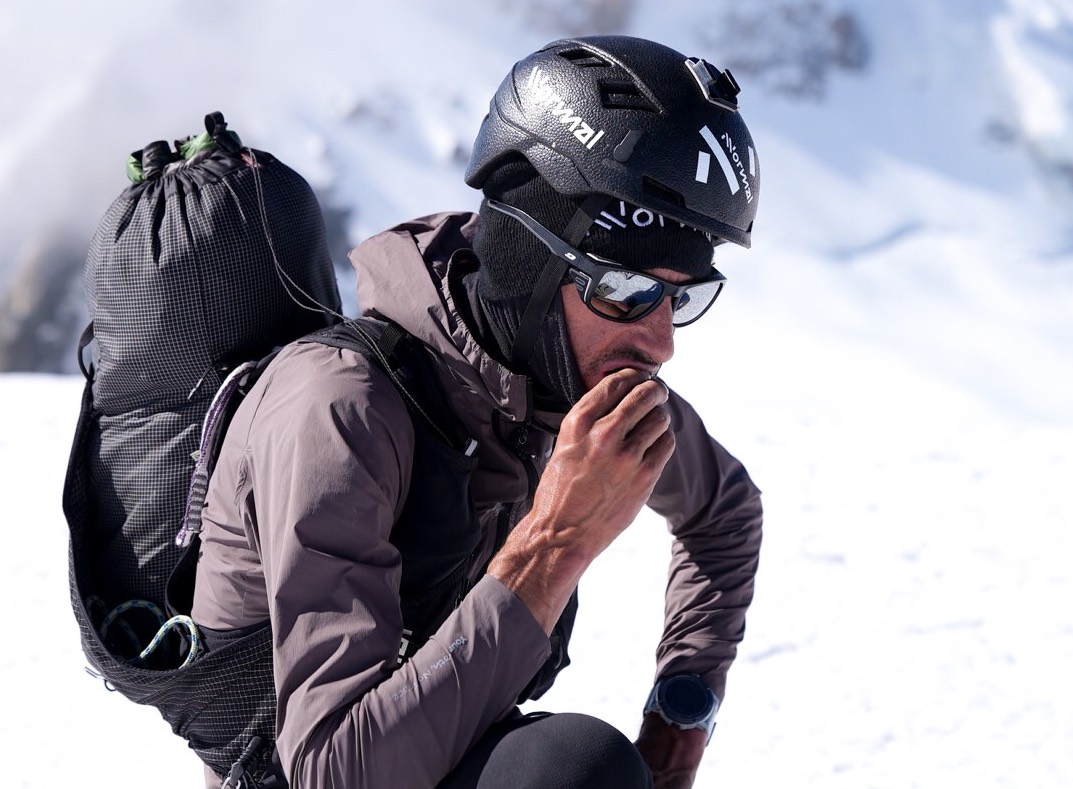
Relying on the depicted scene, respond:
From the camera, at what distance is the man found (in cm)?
171

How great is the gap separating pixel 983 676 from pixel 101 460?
297cm

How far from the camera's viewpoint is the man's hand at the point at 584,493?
5.83ft

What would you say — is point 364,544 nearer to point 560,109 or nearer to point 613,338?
point 613,338

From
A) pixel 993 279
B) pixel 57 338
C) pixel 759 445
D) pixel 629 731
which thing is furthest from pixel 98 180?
pixel 629 731

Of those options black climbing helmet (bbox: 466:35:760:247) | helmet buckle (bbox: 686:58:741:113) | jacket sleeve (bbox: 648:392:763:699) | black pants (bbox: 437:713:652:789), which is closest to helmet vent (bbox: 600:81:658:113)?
black climbing helmet (bbox: 466:35:760:247)

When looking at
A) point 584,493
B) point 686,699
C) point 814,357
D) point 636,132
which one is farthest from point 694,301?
point 814,357

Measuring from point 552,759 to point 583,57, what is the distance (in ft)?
4.50

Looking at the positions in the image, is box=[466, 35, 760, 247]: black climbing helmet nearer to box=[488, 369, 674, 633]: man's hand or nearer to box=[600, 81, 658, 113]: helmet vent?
box=[600, 81, 658, 113]: helmet vent

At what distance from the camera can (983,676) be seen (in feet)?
12.3

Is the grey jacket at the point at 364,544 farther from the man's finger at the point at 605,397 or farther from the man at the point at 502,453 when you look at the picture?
the man's finger at the point at 605,397

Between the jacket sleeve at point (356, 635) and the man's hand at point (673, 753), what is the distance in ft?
2.49

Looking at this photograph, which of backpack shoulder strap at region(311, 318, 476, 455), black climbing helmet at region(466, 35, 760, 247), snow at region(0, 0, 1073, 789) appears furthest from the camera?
snow at region(0, 0, 1073, 789)

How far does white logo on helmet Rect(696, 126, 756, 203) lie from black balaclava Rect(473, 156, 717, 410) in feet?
0.37

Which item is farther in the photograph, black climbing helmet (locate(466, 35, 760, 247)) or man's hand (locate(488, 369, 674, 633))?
black climbing helmet (locate(466, 35, 760, 247))
